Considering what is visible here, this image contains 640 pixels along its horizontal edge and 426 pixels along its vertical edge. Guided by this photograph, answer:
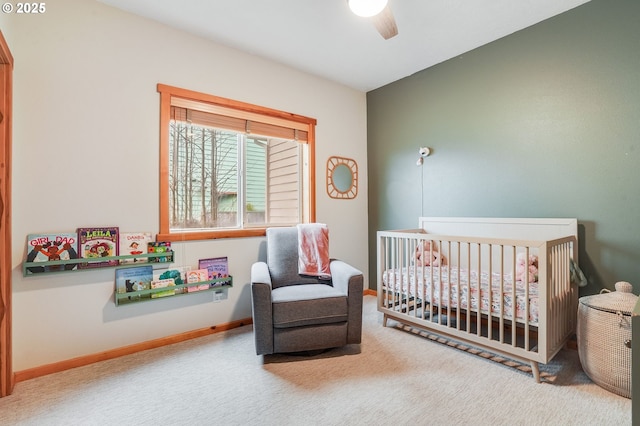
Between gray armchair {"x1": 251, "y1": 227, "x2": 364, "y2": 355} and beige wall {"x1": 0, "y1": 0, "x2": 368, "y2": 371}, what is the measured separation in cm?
80

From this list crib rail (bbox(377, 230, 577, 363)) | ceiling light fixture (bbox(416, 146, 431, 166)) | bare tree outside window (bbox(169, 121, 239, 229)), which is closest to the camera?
crib rail (bbox(377, 230, 577, 363))

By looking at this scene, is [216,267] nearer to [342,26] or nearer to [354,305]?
[354,305]

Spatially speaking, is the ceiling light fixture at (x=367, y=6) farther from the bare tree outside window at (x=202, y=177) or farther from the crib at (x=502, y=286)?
the bare tree outside window at (x=202, y=177)

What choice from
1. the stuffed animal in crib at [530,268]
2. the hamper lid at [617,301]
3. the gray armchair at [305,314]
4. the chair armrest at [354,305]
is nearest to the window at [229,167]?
the gray armchair at [305,314]

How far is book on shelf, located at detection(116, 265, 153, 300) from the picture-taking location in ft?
7.14

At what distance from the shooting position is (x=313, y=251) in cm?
269

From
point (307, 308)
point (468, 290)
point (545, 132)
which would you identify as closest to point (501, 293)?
point (468, 290)

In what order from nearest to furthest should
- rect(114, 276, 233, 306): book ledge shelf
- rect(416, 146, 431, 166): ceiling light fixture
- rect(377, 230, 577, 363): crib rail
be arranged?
rect(377, 230, 577, 363): crib rail, rect(114, 276, 233, 306): book ledge shelf, rect(416, 146, 431, 166): ceiling light fixture

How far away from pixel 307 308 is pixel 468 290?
118 centimetres

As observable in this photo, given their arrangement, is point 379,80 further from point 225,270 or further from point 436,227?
point 225,270

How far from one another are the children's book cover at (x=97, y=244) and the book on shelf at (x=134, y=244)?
0.04 meters

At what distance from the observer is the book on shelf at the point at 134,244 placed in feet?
7.20

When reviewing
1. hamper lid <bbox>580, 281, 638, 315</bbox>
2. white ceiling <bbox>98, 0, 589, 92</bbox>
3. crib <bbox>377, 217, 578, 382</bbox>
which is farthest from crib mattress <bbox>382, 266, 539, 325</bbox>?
white ceiling <bbox>98, 0, 589, 92</bbox>

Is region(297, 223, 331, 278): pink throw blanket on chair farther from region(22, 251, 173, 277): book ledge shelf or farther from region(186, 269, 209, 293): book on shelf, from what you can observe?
region(22, 251, 173, 277): book ledge shelf
